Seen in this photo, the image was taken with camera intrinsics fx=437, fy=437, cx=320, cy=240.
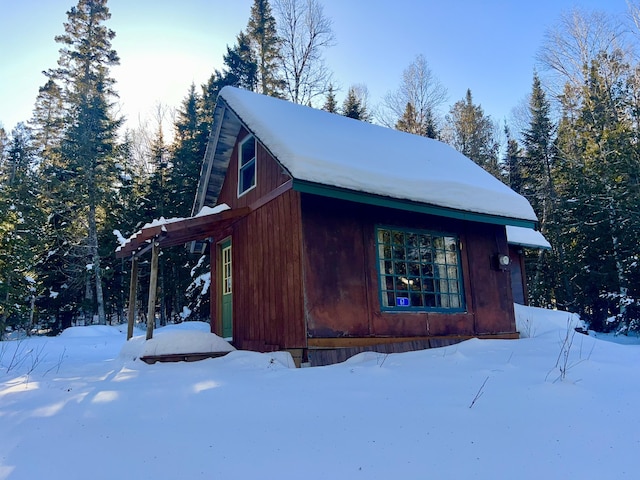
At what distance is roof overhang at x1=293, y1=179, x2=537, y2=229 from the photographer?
5.77 meters

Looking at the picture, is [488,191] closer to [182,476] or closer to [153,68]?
[182,476]

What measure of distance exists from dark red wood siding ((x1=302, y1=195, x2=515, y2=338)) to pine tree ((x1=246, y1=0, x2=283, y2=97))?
14.6m

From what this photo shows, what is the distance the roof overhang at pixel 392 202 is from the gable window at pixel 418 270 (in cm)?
68

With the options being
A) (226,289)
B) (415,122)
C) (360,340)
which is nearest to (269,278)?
(360,340)

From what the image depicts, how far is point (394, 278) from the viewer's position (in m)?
7.17

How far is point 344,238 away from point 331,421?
355 cm

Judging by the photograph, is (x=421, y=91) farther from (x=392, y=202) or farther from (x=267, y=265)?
(x=267, y=265)

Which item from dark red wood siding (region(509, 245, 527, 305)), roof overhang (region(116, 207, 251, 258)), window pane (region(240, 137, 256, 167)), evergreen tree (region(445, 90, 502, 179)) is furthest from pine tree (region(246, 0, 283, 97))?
roof overhang (region(116, 207, 251, 258))

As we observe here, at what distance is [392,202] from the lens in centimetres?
645

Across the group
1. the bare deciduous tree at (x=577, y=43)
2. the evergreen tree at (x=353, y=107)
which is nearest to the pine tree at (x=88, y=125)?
the evergreen tree at (x=353, y=107)

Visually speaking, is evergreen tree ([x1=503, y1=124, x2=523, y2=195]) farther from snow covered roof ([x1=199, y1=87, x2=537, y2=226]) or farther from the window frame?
the window frame

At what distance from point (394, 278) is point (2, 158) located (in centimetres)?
2774

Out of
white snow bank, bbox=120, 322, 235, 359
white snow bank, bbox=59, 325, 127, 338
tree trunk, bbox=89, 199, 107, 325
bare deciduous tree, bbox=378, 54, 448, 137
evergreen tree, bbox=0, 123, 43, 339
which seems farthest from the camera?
bare deciduous tree, bbox=378, 54, 448, 137

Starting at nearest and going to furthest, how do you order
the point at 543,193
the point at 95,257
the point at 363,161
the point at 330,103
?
the point at 363,161
the point at 95,257
the point at 543,193
the point at 330,103
